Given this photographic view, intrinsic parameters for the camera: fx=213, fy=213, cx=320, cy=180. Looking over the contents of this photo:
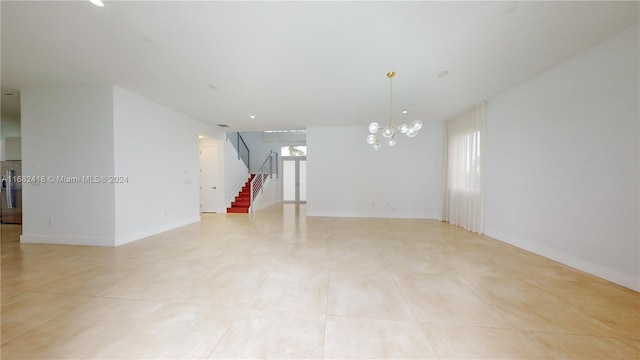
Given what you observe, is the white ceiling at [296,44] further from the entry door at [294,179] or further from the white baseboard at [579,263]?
the entry door at [294,179]

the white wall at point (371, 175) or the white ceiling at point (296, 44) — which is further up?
the white ceiling at point (296, 44)

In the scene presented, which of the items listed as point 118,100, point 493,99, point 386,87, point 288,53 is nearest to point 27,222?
point 118,100

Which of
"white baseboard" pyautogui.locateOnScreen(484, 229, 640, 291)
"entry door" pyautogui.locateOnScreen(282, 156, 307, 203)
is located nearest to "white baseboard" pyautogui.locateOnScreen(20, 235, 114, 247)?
"entry door" pyautogui.locateOnScreen(282, 156, 307, 203)

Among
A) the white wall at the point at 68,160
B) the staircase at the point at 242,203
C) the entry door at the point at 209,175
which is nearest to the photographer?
the white wall at the point at 68,160

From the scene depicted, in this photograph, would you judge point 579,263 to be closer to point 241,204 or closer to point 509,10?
point 509,10

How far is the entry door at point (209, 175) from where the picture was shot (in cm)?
786

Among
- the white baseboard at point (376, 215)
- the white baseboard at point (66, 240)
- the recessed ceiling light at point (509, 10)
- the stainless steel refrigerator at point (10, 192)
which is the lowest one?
the white baseboard at point (376, 215)

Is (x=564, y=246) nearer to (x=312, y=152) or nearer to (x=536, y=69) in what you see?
(x=536, y=69)

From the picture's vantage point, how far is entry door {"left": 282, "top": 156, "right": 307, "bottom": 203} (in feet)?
35.9

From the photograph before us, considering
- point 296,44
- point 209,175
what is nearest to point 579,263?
point 296,44

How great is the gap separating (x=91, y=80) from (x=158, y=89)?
1.01 meters

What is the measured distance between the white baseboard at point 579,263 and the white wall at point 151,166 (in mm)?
7749

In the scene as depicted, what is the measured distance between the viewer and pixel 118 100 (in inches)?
165

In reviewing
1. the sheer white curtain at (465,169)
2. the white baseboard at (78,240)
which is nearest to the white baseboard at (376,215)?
the sheer white curtain at (465,169)
